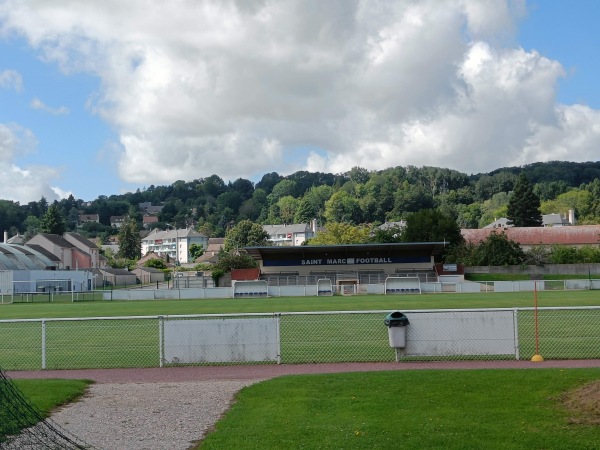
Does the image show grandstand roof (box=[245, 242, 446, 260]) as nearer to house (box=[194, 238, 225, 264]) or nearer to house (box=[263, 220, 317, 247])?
house (box=[194, 238, 225, 264])

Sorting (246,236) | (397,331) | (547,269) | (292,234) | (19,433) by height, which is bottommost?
(19,433)

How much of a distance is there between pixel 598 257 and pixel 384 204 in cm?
10766

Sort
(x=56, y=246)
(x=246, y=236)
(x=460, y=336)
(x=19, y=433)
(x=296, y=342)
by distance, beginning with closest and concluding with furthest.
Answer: (x=19, y=433)
(x=460, y=336)
(x=296, y=342)
(x=56, y=246)
(x=246, y=236)

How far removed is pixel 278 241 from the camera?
19688 cm

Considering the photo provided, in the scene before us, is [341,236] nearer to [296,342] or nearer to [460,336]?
[296,342]

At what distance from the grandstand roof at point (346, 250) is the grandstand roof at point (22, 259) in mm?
24488

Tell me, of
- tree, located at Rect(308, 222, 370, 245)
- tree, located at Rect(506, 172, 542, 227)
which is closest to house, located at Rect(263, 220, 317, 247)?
tree, located at Rect(506, 172, 542, 227)

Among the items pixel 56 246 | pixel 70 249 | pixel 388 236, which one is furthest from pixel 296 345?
pixel 70 249

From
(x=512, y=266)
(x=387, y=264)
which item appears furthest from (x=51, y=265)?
(x=512, y=266)

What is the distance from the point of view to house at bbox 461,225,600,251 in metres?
98.7

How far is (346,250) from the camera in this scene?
77.3m

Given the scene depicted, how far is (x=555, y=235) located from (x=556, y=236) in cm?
24

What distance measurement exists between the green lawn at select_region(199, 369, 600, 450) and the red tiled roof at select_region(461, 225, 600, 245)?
291 feet

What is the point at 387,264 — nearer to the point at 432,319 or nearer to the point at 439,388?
the point at 432,319
